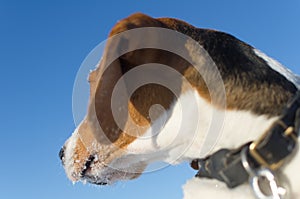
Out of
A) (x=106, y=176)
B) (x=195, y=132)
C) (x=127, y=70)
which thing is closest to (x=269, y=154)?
(x=195, y=132)

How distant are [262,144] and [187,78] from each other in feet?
1.99

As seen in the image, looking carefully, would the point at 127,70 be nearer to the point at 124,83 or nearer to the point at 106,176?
the point at 124,83

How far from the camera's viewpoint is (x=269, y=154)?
79.0 inches

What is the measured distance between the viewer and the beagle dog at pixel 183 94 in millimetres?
2291

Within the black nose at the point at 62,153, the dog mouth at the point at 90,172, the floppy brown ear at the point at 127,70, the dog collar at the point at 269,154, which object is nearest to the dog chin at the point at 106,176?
the dog mouth at the point at 90,172

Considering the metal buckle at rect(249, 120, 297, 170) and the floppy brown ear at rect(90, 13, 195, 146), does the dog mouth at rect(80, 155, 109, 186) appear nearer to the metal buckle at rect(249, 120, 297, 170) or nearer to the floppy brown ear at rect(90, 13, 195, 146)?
the floppy brown ear at rect(90, 13, 195, 146)

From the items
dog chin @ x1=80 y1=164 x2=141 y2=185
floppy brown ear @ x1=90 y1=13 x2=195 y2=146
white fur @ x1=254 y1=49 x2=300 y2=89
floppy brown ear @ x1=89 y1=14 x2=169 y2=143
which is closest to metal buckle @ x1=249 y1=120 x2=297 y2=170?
white fur @ x1=254 y1=49 x2=300 y2=89

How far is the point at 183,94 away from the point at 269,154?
0.60 metres

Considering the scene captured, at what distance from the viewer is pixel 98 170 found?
9.84 feet

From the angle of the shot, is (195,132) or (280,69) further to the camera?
(280,69)

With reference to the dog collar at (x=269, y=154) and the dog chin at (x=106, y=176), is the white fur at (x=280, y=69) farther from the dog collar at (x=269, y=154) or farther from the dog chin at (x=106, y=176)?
the dog chin at (x=106, y=176)

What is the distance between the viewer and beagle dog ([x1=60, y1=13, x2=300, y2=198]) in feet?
7.52

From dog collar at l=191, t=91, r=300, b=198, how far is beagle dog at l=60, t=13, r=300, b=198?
8 cm

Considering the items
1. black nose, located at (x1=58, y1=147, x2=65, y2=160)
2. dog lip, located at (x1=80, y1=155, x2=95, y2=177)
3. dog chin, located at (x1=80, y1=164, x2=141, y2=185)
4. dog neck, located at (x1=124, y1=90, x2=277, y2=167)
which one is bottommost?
dog neck, located at (x1=124, y1=90, x2=277, y2=167)
